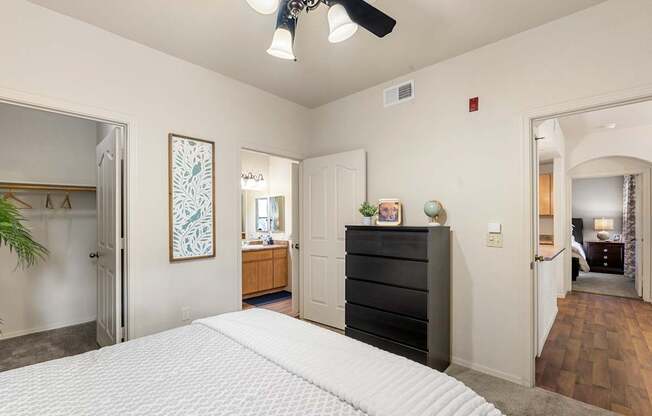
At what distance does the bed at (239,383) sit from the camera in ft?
3.26

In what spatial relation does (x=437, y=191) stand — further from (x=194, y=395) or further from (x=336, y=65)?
(x=194, y=395)

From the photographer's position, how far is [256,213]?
5.73 metres

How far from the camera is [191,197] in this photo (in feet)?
8.87

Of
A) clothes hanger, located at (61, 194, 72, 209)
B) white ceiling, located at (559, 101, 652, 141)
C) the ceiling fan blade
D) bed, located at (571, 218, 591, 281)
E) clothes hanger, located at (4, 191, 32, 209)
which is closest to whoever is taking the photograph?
the ceiling fan blade

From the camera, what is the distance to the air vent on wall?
9.59 ft

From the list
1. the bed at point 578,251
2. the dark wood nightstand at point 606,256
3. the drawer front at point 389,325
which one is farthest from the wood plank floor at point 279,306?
Result: the dark wood nightstand at point 606,256

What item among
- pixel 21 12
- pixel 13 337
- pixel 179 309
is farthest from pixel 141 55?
pixel 13 337

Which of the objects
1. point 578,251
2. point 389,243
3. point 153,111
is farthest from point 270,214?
Answer: point 578,251

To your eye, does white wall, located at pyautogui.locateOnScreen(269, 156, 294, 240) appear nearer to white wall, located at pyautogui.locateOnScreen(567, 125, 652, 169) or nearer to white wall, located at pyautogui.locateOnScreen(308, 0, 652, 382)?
white wall, located at pyautogui.locateOnScreen(308, 0, 652, 382)

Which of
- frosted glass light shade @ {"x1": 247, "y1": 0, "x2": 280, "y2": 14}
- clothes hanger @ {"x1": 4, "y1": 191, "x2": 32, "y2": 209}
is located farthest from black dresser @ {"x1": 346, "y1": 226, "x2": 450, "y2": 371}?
clothes hanger @ {"x1": 4, "y1": 191, "x2": 32, "y2": 209}

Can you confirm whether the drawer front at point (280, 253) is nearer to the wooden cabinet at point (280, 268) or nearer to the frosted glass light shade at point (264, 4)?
the wooden cabinet at point (280, 268)

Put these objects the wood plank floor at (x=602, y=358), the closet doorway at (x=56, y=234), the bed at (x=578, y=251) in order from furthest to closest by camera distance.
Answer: the bed at (x=578, y=251), the closet doorway at (x=56, y=234), the wood plank floor at (x=602, y=358)

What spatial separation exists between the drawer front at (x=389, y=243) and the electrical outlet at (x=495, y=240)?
1.77 feet

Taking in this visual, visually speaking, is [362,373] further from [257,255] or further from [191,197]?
[257,255]
